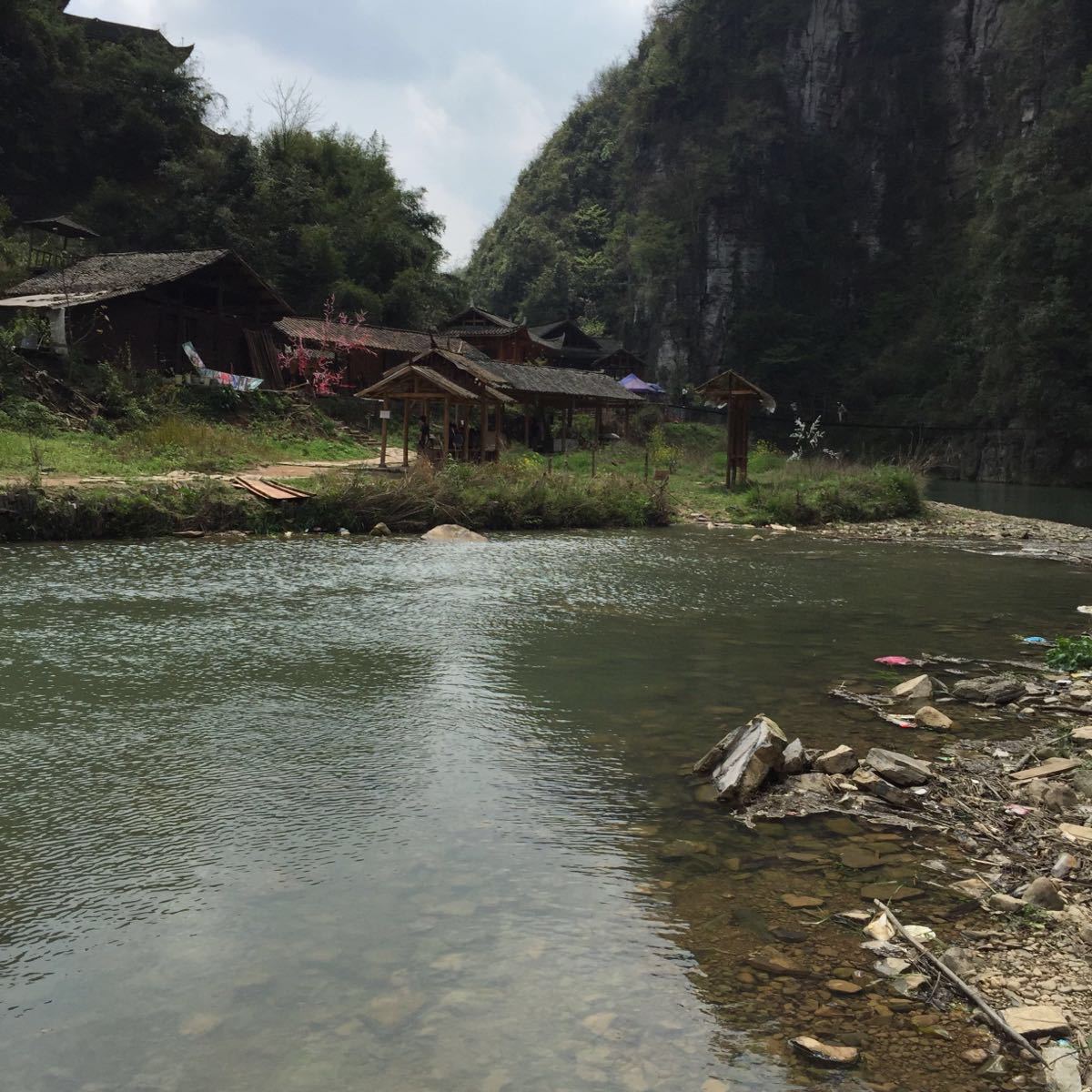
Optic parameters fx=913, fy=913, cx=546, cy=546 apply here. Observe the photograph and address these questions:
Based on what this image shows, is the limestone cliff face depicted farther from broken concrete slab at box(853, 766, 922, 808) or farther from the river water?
broken concrete slab at box(853, 766, 922, 808)

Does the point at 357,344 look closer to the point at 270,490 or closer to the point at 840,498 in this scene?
the point at 270,490

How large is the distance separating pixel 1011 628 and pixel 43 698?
975 cm

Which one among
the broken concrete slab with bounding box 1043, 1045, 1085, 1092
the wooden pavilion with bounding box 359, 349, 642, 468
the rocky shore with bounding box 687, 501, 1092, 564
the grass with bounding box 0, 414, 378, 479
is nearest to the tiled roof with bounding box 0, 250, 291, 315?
the grass with bounding box 0, 414, 378, 479

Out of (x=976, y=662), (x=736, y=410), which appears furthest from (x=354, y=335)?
(x=976, y=662)

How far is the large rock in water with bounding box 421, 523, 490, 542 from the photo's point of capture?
16.9 meters

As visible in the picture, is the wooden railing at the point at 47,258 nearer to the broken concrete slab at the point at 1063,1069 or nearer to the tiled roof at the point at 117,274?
the tiled roof at the point at 117,274

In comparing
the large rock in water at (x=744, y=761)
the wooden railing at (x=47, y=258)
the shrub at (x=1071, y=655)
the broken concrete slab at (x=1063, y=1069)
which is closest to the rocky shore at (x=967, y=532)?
the shrub at (x=1071, y=655)

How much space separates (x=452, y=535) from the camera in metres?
17.1

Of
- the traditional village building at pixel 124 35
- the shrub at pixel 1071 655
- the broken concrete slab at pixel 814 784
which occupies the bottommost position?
the broken concrete slab at pixel 814 784

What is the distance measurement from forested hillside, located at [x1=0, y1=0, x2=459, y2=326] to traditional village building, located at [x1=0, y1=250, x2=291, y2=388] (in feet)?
28.1

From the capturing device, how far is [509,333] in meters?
46.2

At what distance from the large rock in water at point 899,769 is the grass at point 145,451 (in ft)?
46.5

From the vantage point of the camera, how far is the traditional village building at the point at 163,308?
89.2ft

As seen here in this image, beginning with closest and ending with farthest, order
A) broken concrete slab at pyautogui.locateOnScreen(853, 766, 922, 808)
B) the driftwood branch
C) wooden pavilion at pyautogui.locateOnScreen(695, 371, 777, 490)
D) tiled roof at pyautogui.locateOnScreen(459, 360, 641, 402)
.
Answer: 1. the driftwood branch
2. broken concrete slab at pyautogui.locateOnScreen(853, 766, 922, 808)
3. wooden pavilion at pyautogui.locateOnScreen(695, 371, 777, 490)
4. tiled roof at pyautogui.locateOnScreen(459, 360, 641, 402)
